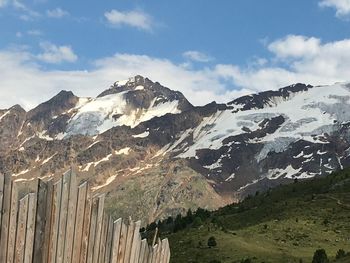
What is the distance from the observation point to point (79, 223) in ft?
20.3

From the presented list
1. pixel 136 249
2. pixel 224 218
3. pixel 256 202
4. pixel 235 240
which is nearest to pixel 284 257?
pixel 235 240

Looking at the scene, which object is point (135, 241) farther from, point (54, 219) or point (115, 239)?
point (54, 219)

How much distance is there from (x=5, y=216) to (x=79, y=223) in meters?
1.03

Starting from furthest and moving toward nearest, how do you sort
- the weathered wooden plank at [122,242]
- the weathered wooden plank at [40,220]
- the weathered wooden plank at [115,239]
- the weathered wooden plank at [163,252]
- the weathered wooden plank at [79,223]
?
1. the weathered wooden plank at [163,252]
2. the weathered wooden plank at [122,242]
3. the weathered wooden plank at [115,239]
4. the weathered wooden plank at [79,223]
5. the weathered wooden plank at [40,220]

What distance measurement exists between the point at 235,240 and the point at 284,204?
41.4 m

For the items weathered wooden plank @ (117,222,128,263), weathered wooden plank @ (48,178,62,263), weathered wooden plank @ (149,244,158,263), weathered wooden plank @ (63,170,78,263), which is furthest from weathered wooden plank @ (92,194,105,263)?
weathered wooden plank @ (149,244,158,263)

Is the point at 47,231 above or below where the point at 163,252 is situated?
above

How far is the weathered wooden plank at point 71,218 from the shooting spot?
5914 millimetres

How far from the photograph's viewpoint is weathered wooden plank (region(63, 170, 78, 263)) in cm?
591

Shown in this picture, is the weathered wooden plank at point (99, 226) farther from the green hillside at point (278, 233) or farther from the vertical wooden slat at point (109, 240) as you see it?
the green hillside at point (278, 233)

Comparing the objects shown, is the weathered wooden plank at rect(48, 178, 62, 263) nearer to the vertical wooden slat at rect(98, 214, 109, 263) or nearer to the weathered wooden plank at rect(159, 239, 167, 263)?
the vertical wooden slat at rect(98, 214, 109, 263)

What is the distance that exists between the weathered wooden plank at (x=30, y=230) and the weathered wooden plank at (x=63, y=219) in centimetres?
32

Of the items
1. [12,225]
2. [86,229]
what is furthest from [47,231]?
[86,229]

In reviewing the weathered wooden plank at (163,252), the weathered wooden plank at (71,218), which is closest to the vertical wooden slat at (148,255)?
the weathered wooden plank at (163,252)
